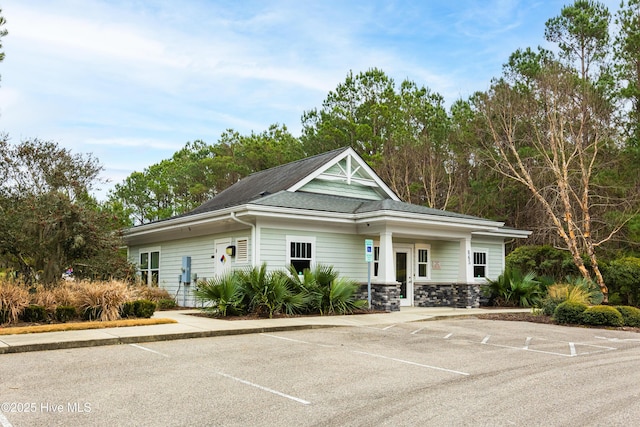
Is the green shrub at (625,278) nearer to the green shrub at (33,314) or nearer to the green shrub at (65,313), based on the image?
the green shrub at (65,313)

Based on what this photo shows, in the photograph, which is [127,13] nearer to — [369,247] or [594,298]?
[369,247]

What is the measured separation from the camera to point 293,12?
16078mm

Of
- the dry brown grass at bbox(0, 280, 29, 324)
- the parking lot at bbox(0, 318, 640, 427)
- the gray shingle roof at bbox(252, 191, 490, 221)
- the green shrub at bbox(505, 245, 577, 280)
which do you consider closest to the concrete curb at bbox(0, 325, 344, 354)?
the parking lot at bbox(0, 318, 640, 427)

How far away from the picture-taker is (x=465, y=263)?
19328 millimetres

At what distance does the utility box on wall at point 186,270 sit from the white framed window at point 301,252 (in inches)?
165

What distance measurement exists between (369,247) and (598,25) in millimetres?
19966

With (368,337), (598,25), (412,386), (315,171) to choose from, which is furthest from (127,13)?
(598,25)

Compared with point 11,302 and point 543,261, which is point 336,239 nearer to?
point 11,302

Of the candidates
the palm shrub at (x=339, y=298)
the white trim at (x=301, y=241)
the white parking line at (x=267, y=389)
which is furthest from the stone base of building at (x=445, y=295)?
the white parking line at (x=267, y=389)

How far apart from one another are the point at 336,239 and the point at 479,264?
715cm

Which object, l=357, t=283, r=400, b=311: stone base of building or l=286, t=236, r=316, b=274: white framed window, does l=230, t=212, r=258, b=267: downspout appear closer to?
l=286, t=236, r=316, b=274: white framed window

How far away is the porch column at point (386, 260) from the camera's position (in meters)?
16.8

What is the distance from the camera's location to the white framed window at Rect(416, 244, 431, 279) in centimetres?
1975

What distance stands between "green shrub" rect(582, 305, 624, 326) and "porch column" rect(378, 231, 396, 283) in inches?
211
